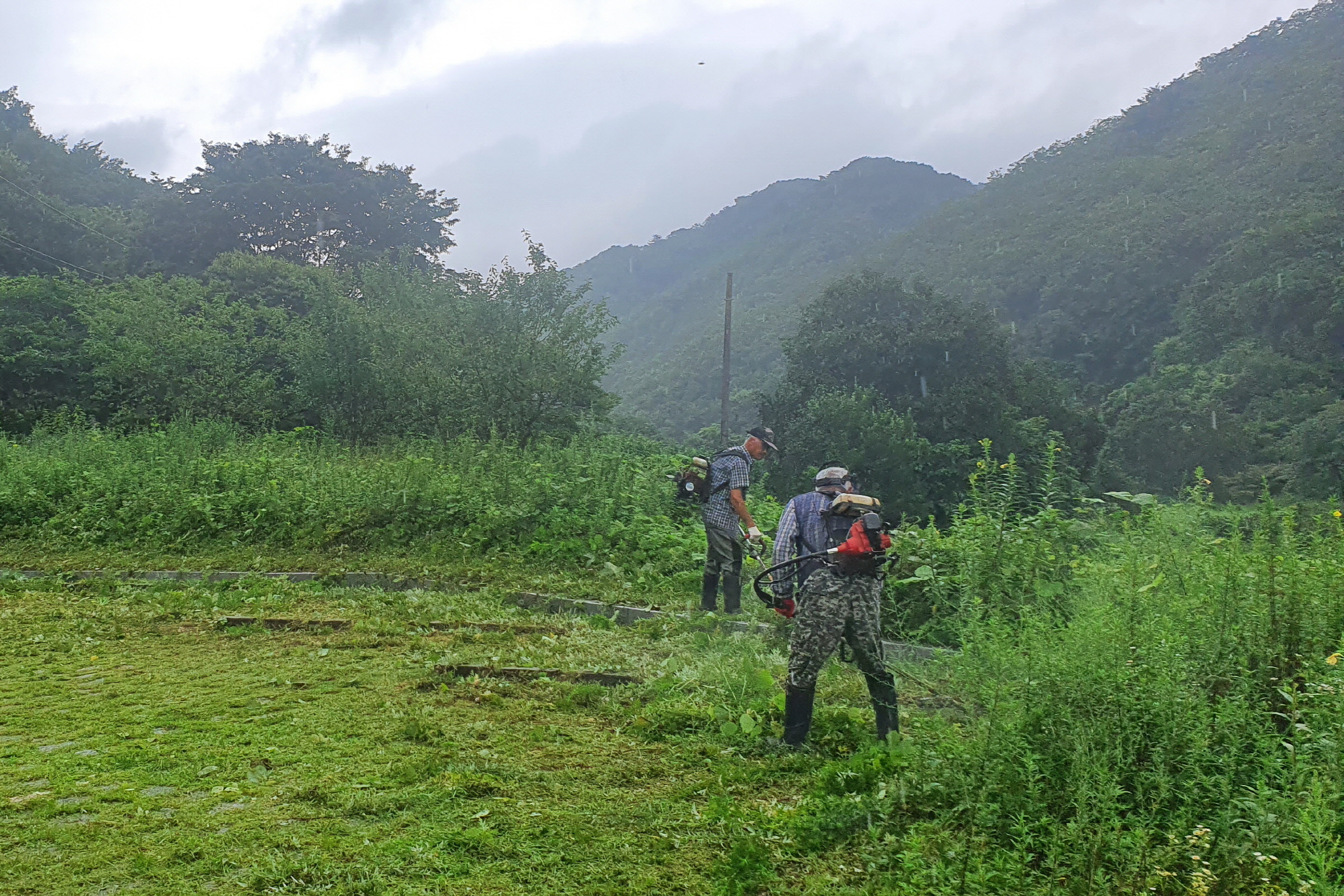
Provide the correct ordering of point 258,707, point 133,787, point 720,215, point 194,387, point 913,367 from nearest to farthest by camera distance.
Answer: point 133,787, point 258,707, point 194,387, point 913,367, point 720,215

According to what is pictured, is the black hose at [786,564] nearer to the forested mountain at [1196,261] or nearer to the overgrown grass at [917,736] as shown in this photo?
the overgrown grass at [917,736]

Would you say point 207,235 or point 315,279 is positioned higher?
point 207,235

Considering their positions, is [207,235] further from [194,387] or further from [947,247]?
[947,247]

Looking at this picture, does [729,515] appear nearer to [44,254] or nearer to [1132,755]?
[1132,755]

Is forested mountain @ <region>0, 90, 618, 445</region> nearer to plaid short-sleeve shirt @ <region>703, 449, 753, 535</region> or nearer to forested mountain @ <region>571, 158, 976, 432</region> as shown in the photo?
plaid short-sleeve shirt @ <region>703, 449, 753, 535</region>

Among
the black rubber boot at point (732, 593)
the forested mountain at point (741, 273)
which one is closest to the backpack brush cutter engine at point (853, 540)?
the black rubber boot at point (732, 593)

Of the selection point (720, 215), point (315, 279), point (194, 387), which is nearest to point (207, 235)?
point (315, 279)

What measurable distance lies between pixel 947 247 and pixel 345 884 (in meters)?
64.1

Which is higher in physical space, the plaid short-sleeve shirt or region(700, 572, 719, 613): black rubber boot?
the plaid short-sleeve shirt

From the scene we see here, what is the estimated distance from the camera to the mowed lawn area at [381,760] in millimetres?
3482

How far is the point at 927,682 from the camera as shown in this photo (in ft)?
16.8

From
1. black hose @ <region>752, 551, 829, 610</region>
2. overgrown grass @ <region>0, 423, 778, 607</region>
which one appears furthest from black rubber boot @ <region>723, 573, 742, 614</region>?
black hose @ <region>752, 551, 829, 610</region>

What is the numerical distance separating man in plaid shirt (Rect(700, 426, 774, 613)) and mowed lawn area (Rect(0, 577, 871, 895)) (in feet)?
2.37

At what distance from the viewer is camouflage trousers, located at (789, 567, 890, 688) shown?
4.91 m
